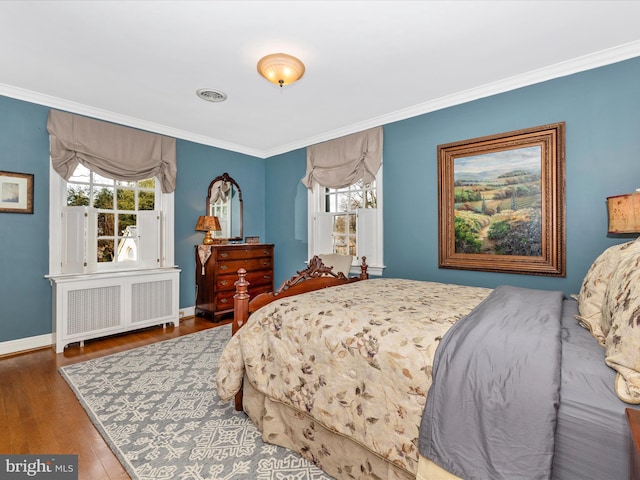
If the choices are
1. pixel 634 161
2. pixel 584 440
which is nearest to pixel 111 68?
pixel 584 440

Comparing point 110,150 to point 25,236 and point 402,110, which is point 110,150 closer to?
point 25,236

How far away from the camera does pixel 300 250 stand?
194 inches

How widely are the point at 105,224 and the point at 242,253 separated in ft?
5.54

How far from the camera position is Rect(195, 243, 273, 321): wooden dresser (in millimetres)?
4258

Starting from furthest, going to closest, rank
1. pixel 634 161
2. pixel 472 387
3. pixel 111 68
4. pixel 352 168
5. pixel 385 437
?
pixel 352 168 < pixel 111 68 < pixel 634 161 < pixel 385 437 < pixel 472 387

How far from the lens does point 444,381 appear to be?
1.20 meters

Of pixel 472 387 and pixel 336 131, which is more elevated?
pixel 336 131

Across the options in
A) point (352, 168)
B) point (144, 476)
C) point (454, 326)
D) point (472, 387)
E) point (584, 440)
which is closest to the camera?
point (584, 440)

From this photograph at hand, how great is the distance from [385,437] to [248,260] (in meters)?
3.61

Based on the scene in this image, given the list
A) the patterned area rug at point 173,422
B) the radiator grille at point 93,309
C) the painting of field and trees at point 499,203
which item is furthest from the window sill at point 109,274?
the painting of field and trees at point 499,203

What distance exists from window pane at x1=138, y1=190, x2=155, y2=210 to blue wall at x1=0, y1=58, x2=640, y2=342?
317mm

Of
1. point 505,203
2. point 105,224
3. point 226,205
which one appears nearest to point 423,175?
point 505,203

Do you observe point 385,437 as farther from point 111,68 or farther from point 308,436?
point 111,68

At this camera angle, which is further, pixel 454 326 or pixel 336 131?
pixel 336 131
